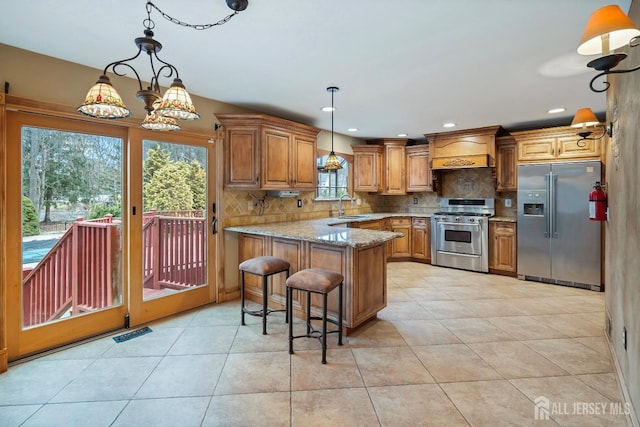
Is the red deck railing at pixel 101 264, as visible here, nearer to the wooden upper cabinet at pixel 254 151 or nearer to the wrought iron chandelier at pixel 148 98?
the wooden upper cabinet at pixel 254 151

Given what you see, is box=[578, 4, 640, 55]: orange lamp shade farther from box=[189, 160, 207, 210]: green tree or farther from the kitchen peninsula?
box=[189, 160, 207, 210]: green tree

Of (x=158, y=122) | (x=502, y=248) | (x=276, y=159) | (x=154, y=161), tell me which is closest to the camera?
(x=158, y=122)

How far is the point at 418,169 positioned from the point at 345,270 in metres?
3.80

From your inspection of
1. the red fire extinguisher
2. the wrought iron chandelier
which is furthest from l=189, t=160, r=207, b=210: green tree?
the red fire extinguisher

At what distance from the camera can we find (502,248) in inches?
197

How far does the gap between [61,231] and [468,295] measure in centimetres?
449

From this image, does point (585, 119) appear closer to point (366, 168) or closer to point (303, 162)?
point (303, 162)

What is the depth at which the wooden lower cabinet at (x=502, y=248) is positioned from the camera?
16.1ft

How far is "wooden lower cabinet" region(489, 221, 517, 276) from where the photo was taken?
490 centimetres

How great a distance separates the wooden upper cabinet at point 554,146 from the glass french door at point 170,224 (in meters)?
4.57

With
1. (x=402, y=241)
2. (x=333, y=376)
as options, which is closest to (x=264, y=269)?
(x=333, y=376)

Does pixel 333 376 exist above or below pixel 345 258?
below

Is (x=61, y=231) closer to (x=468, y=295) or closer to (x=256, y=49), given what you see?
(x=256, y=49)

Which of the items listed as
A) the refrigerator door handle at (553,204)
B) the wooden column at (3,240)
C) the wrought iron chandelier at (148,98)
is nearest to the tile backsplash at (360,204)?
the refrigerator door handle at (553,204)
